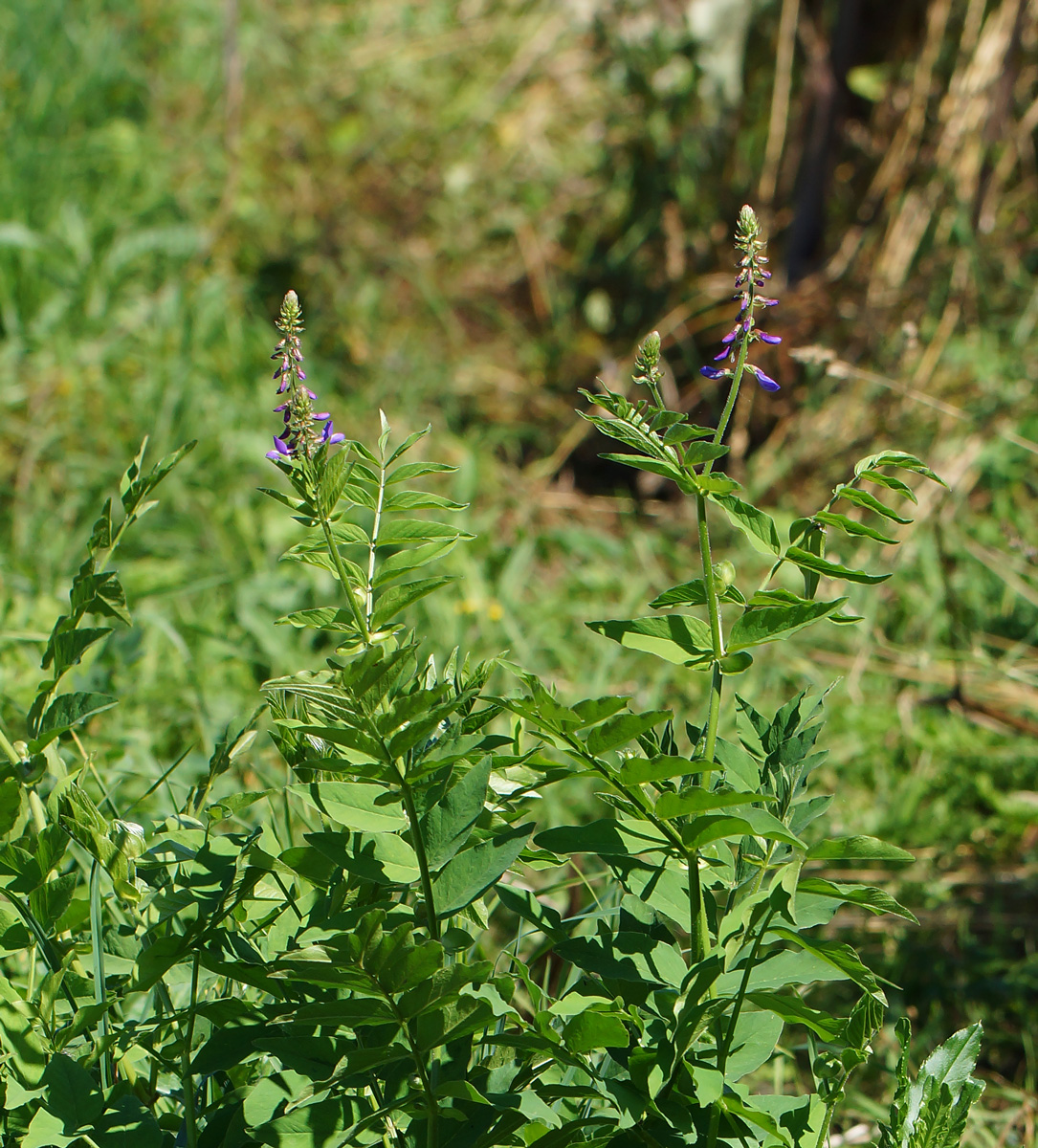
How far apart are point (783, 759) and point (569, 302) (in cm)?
342

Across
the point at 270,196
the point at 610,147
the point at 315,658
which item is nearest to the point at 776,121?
the point at 610,147

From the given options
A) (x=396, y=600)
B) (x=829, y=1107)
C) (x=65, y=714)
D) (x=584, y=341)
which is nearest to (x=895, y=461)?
(x=396, y=600)

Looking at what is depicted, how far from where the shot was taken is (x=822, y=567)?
0.94 meters

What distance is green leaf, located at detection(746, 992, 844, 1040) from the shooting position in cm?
91

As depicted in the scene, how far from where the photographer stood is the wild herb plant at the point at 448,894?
34.9 inches

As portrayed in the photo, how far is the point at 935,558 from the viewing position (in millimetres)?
3066

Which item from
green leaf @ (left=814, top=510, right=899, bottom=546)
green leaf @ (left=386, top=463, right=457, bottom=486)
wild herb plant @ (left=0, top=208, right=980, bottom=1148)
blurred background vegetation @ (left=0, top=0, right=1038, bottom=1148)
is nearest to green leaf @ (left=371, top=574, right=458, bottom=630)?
wild herb plant @ (left=0, top=208, right=980, bottom=1148)

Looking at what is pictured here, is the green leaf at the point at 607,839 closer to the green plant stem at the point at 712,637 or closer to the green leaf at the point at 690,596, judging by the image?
the green plant stem at the point at 712,637

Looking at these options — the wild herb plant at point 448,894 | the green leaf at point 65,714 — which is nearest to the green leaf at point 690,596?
the wild herb plant at point 448,894

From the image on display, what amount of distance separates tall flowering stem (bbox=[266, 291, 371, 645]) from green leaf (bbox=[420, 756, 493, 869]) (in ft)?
0.44

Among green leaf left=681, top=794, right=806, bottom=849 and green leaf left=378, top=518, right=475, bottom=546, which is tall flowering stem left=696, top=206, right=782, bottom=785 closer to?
green leaf left=681, top=794, right=806, bottom=849

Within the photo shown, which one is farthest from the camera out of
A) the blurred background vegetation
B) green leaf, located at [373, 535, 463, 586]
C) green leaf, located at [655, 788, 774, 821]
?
the blurred background vegetation

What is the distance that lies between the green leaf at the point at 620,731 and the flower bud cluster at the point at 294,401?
0.30 metres

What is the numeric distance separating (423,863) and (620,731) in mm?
184
